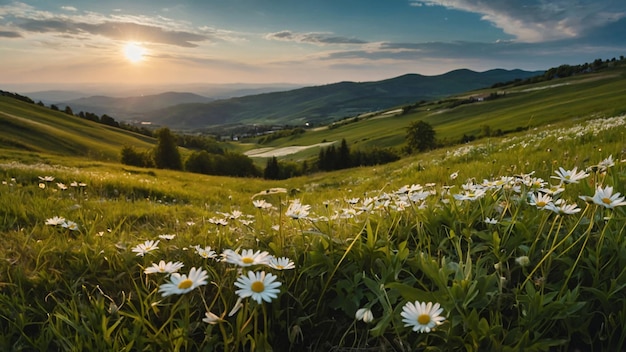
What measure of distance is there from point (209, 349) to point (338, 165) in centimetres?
9572

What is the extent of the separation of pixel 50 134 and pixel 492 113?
120 metres

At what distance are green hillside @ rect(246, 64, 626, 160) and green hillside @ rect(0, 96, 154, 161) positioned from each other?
219 feet

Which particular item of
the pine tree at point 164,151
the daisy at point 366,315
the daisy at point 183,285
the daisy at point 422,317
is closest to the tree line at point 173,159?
the pine tree at point 164,151

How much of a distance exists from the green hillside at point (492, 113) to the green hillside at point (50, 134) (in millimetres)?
66686

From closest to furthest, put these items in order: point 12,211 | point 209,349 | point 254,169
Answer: point 209,349
point 12,211
point 254,169

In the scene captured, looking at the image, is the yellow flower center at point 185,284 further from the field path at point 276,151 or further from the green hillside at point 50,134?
the field path at point 276,151

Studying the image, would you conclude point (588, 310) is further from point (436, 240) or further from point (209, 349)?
point (209, 349)

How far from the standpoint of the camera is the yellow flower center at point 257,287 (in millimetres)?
1739

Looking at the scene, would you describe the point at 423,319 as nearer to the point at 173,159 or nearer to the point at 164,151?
the point at 173,159

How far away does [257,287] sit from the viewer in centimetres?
175

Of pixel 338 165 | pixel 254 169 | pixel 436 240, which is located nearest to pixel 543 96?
pixel 338 165

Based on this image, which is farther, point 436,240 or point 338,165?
point 338,165

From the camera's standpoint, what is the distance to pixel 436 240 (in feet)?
9.38

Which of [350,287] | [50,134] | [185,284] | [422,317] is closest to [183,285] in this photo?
[185,284]
